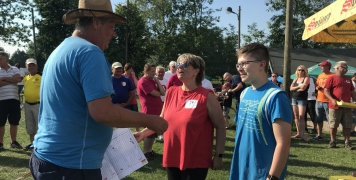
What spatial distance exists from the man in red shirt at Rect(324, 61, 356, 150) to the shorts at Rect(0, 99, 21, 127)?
6763mm

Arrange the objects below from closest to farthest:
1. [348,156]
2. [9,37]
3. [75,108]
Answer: [75,108] < [348,156] < [9,37]

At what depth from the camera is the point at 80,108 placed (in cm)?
193

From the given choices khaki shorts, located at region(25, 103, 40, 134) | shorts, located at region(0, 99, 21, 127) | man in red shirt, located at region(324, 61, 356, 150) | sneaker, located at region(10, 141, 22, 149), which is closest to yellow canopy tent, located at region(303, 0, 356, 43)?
man in red shirt, located at region(324, 61, 356, 150)

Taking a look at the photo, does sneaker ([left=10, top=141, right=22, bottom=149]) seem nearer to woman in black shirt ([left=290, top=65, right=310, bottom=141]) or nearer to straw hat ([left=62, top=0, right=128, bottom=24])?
straw hat ([left=62, top=0, right=128, bottom=24])

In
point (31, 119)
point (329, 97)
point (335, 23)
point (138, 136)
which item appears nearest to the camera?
point (138, 136)

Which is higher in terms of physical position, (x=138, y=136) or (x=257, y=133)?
(x=257, y=133)

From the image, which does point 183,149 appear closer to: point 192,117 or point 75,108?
point 192,117

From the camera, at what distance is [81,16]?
2.05 m

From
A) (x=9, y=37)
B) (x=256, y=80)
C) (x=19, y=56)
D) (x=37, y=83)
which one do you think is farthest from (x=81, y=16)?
(x=19, y=56)

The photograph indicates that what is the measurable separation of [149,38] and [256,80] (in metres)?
42.3

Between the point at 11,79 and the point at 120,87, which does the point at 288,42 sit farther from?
the point at 11,79

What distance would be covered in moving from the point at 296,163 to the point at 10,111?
5849mm

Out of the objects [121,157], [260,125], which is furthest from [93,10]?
[260,125]

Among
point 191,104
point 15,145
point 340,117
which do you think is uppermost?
point 191,104
